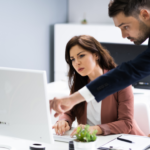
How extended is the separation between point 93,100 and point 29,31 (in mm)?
1975

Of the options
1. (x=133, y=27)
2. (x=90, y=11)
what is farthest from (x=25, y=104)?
(x=90, y=11)

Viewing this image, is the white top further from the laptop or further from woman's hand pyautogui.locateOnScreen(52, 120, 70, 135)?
the laptop

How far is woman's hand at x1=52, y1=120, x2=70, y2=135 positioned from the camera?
66.9 inches

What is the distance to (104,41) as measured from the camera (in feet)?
12.5

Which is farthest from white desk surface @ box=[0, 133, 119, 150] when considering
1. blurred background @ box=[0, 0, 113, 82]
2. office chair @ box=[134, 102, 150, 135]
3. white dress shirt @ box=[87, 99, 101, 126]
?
blurred background @ box=[0, 0, 113, 82]

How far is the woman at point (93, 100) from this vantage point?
1828 millimetres

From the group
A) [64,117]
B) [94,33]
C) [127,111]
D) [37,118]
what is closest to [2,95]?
[37,118]

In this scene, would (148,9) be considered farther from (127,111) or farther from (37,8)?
(37,8)

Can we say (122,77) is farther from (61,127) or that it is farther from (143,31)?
(61,127)

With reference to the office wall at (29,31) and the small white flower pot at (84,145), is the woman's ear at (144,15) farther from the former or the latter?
the office wall at (29,31)

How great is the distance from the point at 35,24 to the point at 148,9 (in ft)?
8.85

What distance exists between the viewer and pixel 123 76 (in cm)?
123

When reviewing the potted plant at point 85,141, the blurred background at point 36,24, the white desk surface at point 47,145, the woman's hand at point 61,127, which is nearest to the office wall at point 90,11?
the blurred background at point 36,24

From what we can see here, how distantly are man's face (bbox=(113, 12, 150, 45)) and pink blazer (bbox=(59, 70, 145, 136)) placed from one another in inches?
24.6
